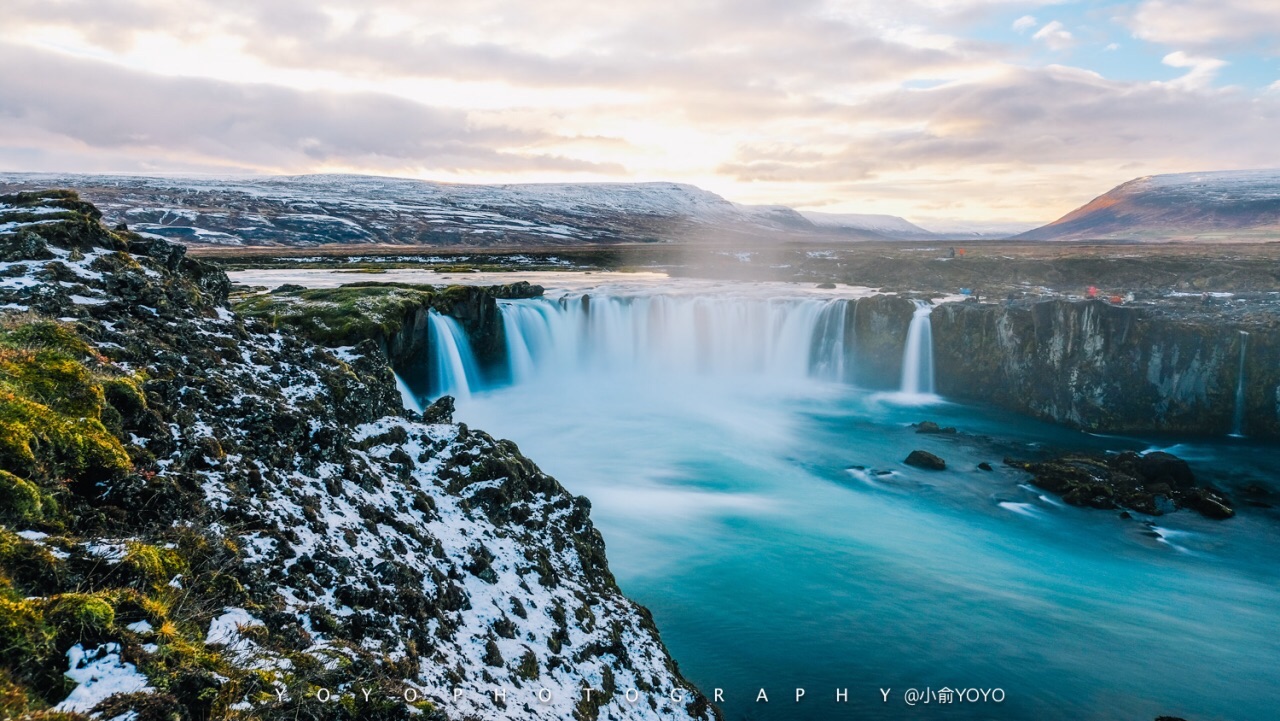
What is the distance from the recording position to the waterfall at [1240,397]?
37.9m

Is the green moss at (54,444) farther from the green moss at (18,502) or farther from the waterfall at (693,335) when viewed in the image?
the waterfall at (693,335)

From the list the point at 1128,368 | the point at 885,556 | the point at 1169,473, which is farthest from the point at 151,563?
the point at 1128,368

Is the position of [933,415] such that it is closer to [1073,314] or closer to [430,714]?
[1073,314]

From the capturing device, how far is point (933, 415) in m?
43.1

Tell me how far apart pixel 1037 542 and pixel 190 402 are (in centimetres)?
2834

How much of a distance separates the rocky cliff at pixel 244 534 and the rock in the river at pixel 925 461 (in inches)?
860

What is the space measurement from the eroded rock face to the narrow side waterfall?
4124 millimetres

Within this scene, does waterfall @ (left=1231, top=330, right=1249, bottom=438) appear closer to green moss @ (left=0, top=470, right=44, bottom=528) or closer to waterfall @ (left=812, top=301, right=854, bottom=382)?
waterfall @ (left=812, top=301, right=854, bottom=382)

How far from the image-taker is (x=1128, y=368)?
40.2 m

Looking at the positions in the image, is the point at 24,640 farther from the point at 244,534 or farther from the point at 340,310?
the point at 340,310

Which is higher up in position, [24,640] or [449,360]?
[24,640]

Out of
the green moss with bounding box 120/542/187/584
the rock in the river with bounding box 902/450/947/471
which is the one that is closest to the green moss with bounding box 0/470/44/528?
the green moss with bounding box 120/542/187/584

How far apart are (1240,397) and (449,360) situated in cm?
4806

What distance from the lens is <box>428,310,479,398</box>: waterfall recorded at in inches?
1490
